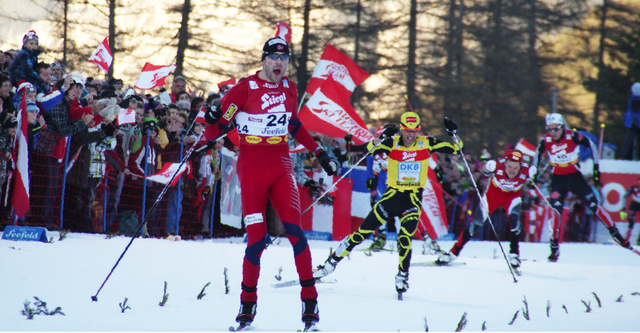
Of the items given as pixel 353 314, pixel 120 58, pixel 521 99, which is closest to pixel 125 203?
pixel 353 314

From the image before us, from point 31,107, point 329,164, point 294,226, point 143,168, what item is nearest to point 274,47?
point 329,164

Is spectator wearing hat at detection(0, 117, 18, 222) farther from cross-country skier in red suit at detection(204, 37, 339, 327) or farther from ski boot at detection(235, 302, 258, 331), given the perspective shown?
ski boot at detection(235, 302, 258, 331)

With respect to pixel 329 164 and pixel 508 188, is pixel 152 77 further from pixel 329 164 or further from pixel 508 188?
pixel 329 164

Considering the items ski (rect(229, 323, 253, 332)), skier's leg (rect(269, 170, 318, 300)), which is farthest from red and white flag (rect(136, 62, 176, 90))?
ski (rect(229, 323, 253, 332))

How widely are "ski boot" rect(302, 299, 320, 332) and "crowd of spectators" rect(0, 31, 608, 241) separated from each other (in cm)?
484

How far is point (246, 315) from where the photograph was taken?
469cm

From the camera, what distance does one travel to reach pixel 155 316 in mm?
4828

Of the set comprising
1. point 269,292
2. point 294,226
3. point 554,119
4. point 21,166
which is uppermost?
point 554,119

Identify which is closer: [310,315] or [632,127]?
[310,315]

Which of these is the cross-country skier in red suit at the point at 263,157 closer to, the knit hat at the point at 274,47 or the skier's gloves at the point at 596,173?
the knit hat at the point at 274,47

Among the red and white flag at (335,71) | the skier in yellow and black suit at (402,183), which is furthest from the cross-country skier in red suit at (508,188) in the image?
the red and white flag at (335,71)

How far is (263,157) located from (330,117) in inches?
257

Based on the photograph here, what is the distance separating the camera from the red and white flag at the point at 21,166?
7734 mm

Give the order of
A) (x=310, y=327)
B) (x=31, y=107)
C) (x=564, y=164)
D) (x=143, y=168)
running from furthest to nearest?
(x=564, y=164), (x=143, y=168), (x=31, y=107), (x=310, y=327)
